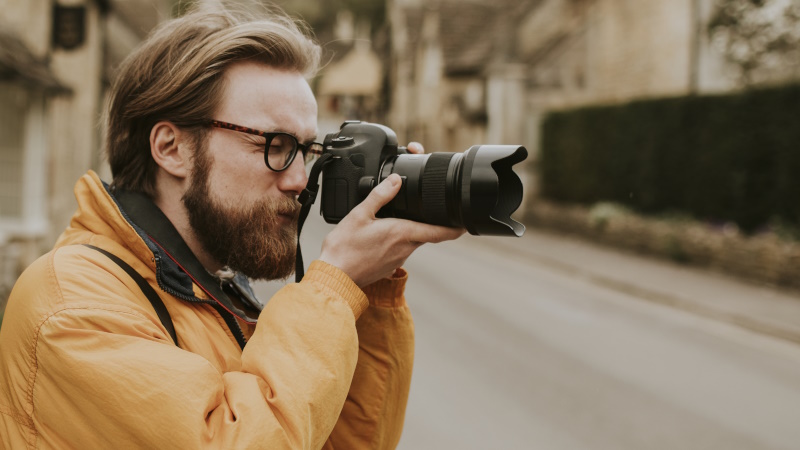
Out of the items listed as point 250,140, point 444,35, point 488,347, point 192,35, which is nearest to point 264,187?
point 250,140

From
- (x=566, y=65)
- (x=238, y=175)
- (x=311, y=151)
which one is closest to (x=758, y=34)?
(x=566, y=65)

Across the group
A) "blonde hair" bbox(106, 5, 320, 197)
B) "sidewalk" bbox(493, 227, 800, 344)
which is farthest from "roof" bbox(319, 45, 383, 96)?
"blonde hair" bbox(106, 5, 320, 197)

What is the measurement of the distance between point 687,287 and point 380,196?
412 inches

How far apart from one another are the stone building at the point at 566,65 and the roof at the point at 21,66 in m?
10.5

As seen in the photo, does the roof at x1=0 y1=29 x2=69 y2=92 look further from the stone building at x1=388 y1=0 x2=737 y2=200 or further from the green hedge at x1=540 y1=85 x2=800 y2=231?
the stone building at x1=388 y1=0 x2=737 y2=200

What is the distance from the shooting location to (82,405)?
47.4 inches

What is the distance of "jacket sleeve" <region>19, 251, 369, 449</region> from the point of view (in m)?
1.18

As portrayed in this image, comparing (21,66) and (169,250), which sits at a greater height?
(21,66)

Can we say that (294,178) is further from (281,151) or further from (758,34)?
(758,34)

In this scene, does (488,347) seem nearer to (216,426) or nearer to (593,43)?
(216,426)

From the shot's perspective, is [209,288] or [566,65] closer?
[209,288]

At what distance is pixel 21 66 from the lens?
26.9ft

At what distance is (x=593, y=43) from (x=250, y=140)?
20.2 metres

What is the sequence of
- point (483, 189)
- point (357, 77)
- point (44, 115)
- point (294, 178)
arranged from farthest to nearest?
1. point (357, 77)
2. point (44, 115)
3. point (294, 178)
4. point (483, 189)
